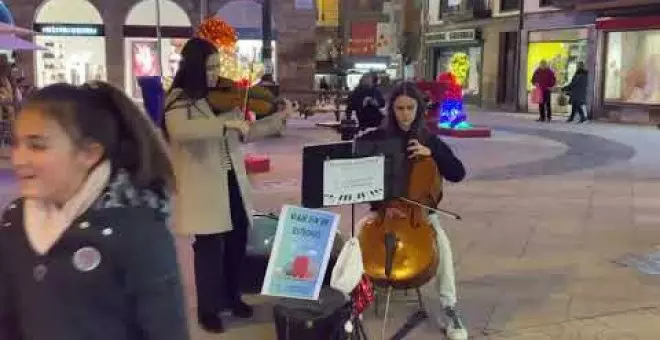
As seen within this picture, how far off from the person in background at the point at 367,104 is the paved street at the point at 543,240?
4.23 ft

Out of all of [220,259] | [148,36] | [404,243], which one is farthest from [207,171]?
[148,36]

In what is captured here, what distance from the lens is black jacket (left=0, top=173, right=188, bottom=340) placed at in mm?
1725

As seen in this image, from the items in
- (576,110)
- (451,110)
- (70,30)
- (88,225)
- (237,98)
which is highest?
(70,30)

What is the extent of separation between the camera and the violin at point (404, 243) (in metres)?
4.30

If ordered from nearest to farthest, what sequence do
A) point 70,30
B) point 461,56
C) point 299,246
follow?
1. point 299,246
2. point 70,30
3. point 461,56

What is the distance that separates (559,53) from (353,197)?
23850 mm

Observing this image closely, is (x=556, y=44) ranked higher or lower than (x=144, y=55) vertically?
higher

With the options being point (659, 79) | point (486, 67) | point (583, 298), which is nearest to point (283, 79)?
point (486, 67)

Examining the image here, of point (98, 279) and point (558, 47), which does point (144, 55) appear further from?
point (98, 279)

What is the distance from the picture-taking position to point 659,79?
22.2 metres

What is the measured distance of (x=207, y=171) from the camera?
174 inches

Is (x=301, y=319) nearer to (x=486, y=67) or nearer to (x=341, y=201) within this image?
(x=341, y=201)

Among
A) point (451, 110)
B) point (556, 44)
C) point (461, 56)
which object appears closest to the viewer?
point (451, 110)

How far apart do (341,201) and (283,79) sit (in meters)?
21.8
